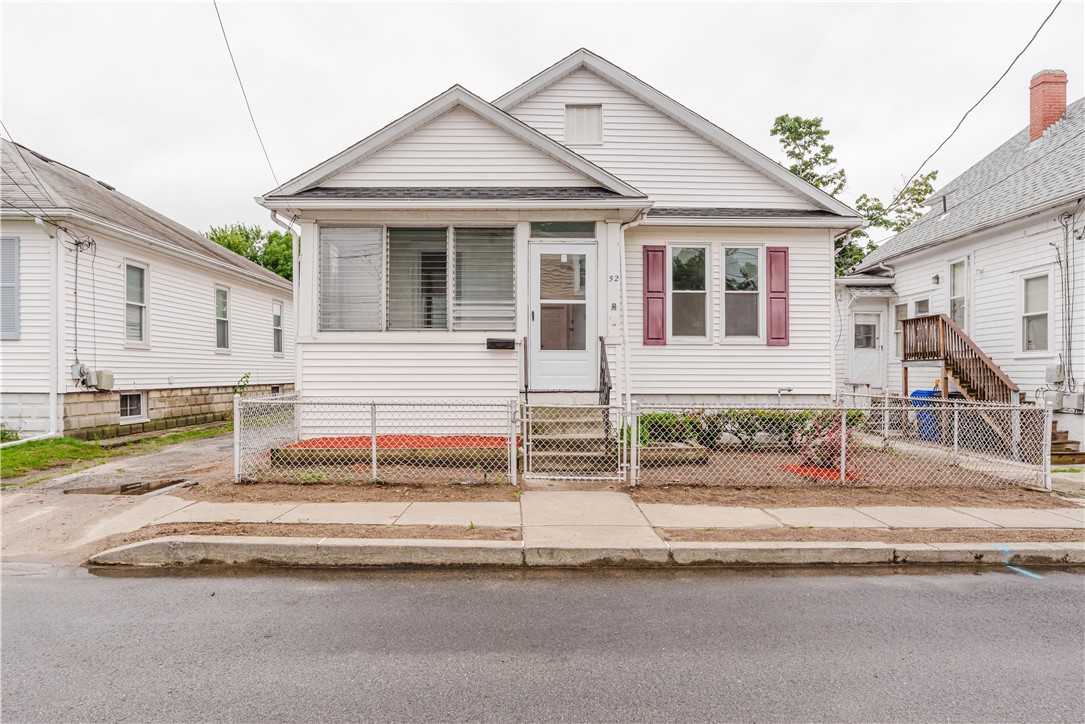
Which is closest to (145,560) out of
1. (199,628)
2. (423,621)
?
(199,628)

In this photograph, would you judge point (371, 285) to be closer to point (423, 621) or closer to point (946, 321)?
point (423, 621)

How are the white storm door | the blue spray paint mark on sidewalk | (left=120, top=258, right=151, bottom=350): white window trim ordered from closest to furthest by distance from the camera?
1. the blue spray paint mark on sidewalk
2. (left=120, top=258, right=151, bottom=350): white window trim
3. the white storm door

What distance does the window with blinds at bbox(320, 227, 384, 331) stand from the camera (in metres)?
8.83

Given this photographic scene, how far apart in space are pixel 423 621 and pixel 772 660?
2187 mm

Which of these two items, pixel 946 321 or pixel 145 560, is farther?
pixel 946 321

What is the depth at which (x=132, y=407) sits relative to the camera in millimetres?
12055

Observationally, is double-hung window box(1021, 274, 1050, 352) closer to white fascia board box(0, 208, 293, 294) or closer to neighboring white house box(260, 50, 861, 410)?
neighboring white house box(260, 50, 861, 410)

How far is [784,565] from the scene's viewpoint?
4.88 metres

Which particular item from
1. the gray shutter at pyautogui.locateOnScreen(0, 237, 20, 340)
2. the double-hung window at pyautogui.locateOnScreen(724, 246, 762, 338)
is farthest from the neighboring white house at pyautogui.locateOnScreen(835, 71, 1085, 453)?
the gray shutter at pyautogui.locateOnScreen(0, 237, 20, 340)

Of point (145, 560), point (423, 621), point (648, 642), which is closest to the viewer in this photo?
point (648, 642)

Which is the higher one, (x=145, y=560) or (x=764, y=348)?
(x=764, y=348)

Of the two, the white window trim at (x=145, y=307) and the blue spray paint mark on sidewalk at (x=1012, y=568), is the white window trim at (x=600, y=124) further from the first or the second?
the white window trim at (x=145, y=307)

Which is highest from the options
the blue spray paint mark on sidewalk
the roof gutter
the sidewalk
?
the roof gutter

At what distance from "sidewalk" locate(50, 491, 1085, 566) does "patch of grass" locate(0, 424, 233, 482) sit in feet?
11.5
